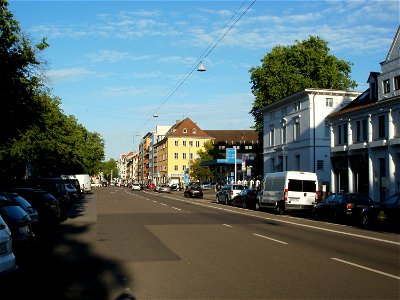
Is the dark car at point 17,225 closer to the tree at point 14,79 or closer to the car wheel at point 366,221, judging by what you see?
the tree at point 14,79

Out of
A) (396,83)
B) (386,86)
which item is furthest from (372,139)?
(396,83)

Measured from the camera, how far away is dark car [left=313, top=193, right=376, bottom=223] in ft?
81.5

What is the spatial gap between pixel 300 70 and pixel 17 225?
4998 centimetres

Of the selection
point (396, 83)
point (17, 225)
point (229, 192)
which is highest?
point (396, 83)

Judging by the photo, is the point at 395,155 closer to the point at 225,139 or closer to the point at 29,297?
the point at 29,297

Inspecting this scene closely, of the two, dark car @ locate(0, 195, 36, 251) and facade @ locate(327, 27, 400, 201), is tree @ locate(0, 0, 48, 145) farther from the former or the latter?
facade @ locate(327, 27, 400, 201)

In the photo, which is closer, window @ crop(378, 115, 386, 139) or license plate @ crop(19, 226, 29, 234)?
license plate @ crop(19, 226, 29, 234)

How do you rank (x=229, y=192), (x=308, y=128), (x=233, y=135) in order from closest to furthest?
(x=229, y=192) < (x=308, y=128) < (x=233, y=135)

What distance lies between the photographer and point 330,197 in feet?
87.8

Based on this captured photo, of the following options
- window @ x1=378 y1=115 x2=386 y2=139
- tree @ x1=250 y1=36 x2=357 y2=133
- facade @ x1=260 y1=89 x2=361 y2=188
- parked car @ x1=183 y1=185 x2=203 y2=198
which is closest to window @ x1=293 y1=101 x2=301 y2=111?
facade @ x1=260 y1=89 x2=361 y2=188

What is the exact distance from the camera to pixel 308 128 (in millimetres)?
48438

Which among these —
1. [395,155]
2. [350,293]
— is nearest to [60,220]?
[350,293]

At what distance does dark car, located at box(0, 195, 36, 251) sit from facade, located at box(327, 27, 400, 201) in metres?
26.4

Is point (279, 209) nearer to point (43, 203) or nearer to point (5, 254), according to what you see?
point (43, 203)
